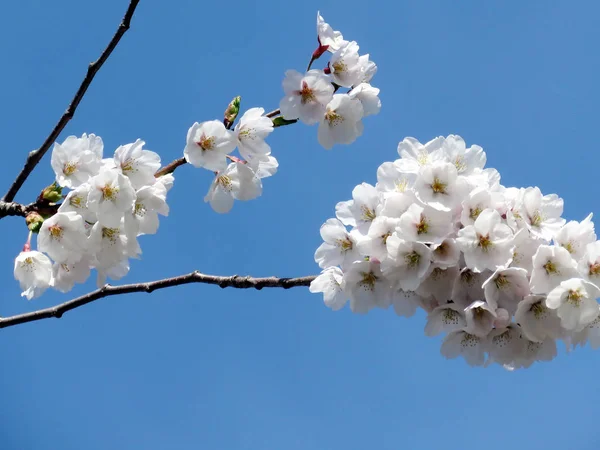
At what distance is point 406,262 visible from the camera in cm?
241

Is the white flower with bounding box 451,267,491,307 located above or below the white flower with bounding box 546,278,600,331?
above

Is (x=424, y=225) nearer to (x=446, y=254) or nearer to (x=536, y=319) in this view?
(x=446, y=254)

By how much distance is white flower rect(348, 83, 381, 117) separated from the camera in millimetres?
3088

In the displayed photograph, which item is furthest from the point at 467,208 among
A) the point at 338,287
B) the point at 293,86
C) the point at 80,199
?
the point at 80,199

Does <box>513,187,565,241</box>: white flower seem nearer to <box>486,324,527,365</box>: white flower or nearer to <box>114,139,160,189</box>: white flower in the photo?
<box>486,324,527,365</box>: white flower

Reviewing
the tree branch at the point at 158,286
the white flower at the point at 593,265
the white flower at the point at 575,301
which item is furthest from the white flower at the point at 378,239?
the white flower at the point at 593,265

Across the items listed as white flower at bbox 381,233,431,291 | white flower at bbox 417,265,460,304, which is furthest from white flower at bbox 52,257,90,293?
white flower at bbox 417,265,460,304

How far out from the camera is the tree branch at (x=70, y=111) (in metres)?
2.59

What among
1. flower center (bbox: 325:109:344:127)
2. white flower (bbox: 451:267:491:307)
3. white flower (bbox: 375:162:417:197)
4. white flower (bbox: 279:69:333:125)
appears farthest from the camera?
flower center (bbox: 325:109:344:127)

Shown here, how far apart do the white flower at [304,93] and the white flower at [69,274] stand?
1.15 meters

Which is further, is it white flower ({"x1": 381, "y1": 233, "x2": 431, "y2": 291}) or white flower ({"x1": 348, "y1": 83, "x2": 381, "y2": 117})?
white flower ({"x1": 348, "y1": 83, "x2": 381, "y2": 117})

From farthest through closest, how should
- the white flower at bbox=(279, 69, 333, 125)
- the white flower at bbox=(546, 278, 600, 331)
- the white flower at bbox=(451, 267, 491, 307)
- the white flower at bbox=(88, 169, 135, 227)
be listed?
the white flower at bbox=(279, 69, 333, 125)
the white flower at bbox=(88, 169, 135, 227)
the white flower at bbox=(451, 267, 491, 307)
the white flower at bbox=(546, 278, 600, 331)

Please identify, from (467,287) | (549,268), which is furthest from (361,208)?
(549,268)

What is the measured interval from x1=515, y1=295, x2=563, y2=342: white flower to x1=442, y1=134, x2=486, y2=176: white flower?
2.10 ft
